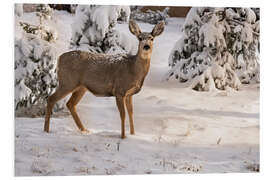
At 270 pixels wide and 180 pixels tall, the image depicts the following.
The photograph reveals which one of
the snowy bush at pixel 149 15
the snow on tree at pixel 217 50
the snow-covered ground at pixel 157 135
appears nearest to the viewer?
the snow-covered ground at pixel 157 135

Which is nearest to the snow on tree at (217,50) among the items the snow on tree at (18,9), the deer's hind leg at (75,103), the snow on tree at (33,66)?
the deer's hind leg at (75,103)

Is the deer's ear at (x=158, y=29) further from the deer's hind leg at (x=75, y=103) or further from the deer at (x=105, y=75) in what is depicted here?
the deer's hind leg at (x=75, y=103)

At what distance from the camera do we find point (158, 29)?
13.6 ft

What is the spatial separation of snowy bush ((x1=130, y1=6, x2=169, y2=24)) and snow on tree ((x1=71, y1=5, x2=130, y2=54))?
0.27 ft

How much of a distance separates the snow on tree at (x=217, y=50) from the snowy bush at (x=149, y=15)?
29 centimetres

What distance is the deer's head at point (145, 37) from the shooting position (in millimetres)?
4023

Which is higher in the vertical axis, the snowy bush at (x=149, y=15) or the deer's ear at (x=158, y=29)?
the snowy bush at (x=149, y=15)

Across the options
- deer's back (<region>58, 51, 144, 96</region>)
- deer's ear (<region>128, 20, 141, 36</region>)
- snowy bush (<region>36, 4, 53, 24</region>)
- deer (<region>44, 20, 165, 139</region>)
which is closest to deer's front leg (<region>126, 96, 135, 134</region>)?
deer (<region>44, 20, 165, 139</region>)

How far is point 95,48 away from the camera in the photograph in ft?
14.0

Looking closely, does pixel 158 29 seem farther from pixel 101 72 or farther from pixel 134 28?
pixel 101 72

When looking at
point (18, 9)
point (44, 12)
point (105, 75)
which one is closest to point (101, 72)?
point (105, 75)

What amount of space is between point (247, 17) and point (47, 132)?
7.96 feet
